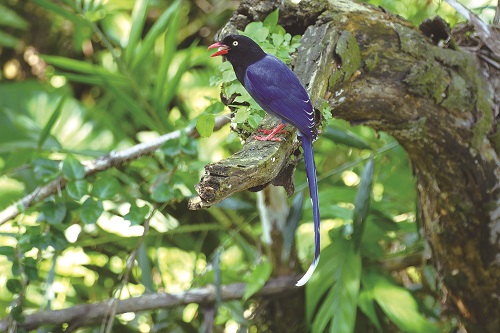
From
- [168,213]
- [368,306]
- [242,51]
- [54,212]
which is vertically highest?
[242,51]

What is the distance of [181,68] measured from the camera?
293cm

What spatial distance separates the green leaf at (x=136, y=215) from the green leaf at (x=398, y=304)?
877mm

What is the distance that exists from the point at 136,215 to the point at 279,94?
0.84 metres

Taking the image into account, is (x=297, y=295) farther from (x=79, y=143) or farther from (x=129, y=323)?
(x=79, y=143)

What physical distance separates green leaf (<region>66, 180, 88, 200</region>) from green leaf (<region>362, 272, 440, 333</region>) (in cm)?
108

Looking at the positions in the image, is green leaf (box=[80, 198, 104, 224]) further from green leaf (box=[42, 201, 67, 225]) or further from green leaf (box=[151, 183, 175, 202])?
green leaf (box=[151, 183, 175, 202])

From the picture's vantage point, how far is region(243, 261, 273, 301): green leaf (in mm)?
2594

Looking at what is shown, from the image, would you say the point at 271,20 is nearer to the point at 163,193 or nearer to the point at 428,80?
the point at 428,80

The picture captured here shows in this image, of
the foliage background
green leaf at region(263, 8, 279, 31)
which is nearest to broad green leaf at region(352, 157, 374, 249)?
the foliage background

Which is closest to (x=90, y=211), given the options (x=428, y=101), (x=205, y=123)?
(x=205, y=123)

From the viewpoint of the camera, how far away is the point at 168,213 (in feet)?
10.2

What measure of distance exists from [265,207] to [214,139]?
848 mm

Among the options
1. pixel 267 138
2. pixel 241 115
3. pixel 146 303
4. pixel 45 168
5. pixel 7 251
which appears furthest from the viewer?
pixel 146 303

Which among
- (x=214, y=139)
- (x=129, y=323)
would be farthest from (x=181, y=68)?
(x=129, y=323)
